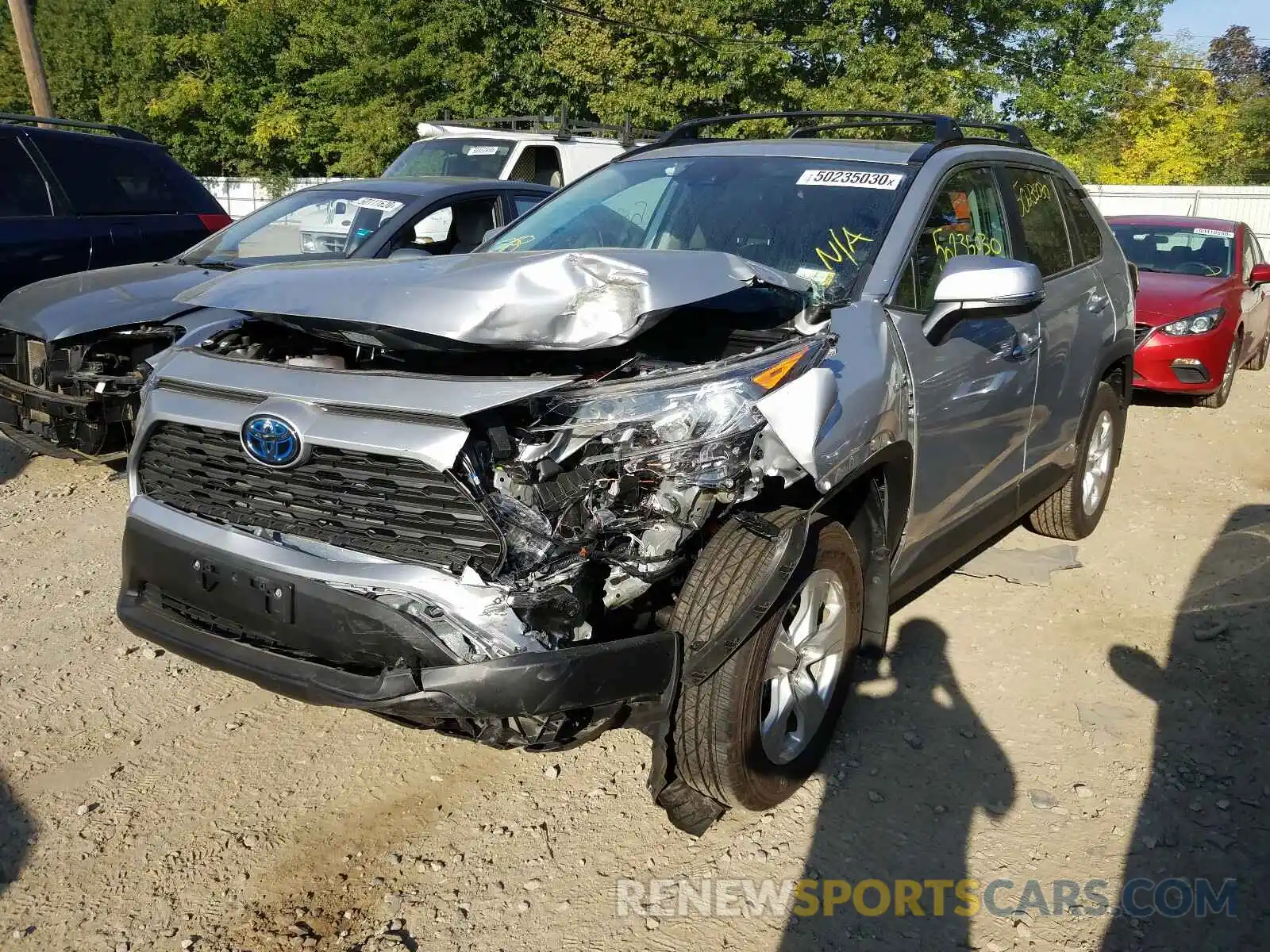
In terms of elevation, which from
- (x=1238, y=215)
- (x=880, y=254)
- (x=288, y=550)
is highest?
(x=880, y=254)

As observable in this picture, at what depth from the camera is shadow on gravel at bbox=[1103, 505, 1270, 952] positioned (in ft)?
8.52

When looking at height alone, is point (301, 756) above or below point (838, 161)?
below

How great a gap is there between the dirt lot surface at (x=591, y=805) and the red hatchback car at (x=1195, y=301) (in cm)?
453

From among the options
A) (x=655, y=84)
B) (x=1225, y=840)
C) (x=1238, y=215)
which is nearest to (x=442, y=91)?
(x=655, y=84)

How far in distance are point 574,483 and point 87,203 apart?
608cm

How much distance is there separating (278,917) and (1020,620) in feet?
10.4

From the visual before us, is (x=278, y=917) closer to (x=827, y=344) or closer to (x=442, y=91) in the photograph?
(x=827, y=344)

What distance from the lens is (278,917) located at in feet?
8.24

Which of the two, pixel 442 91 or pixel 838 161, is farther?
pixel 442 91

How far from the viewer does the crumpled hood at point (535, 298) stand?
2422 millimetres

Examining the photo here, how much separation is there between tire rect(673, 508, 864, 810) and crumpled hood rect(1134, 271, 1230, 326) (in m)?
6.76

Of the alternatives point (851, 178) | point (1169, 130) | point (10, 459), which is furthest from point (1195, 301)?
point (1169, 130)

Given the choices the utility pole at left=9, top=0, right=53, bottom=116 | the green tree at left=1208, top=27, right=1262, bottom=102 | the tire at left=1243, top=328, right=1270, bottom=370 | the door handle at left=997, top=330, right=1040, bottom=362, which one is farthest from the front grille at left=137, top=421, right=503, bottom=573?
the green tree at left=1208, top=27, right=1262, bottom=102

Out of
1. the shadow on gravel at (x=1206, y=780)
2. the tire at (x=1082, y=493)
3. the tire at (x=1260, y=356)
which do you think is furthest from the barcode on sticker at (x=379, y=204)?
the tire at (x=1260, y=356)
